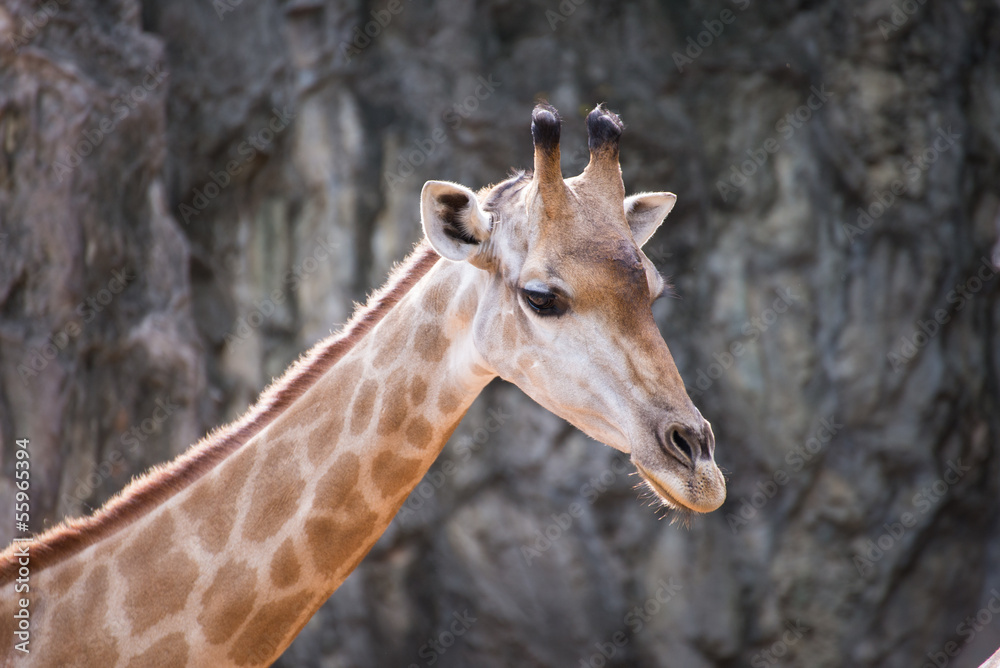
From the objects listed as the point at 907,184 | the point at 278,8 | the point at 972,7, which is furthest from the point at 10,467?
the point at 972,7

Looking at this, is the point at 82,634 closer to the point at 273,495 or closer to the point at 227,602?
the point at 227,602

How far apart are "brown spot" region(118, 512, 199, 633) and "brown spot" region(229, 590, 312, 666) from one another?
238 mm

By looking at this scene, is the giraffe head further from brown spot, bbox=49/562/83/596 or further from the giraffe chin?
brown spot, bbox=49/562/83/596

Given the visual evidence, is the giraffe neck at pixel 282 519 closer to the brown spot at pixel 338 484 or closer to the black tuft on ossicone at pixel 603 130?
the brown spot at pixel 338 484

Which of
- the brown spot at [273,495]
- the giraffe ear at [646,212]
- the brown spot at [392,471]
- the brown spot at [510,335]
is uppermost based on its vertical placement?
the giraffe ear at [646,212]

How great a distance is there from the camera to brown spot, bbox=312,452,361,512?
291 cm

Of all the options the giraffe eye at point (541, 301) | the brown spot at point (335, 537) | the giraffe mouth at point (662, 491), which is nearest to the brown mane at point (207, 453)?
the brown spot at point (335, 537)

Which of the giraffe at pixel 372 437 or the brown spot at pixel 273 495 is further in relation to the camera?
the brown spot at pixel 273 495

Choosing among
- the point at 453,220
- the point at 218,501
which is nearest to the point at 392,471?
the point at 218,501

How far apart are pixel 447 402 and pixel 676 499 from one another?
2.86 ft

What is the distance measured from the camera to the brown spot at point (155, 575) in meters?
2.81

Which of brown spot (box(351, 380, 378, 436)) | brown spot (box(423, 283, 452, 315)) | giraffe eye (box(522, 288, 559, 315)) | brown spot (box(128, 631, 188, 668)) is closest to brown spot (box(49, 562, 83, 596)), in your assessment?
brown spot (box(128, 631, 188, 668))

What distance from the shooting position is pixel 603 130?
3.12m

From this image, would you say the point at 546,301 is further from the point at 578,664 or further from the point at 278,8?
the point at 278,8
